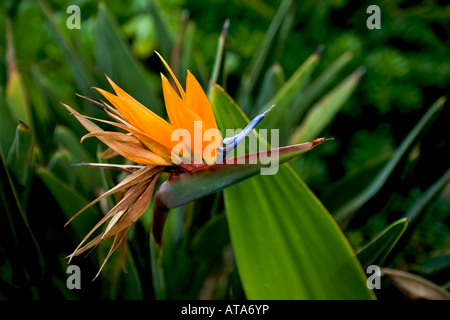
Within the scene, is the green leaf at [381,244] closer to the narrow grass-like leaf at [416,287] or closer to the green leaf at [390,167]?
the narrow grass-like leaf at [416,287]

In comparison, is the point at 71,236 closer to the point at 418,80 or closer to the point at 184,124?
the point at 184,124

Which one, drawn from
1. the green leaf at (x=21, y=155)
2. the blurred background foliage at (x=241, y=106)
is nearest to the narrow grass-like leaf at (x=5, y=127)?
the blurred background foliage at (x=241, y=106)

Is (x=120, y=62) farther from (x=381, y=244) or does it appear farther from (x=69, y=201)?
(x=381, y=244)

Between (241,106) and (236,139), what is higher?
(241,106)

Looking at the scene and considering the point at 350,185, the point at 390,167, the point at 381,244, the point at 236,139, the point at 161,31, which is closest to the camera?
the point at 236,139

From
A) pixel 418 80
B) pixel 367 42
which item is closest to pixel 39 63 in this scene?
pixel 367 42

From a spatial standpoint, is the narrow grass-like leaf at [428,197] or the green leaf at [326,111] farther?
the green leaf at [326,111]

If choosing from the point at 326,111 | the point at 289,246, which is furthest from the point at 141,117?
the point at 326,111
